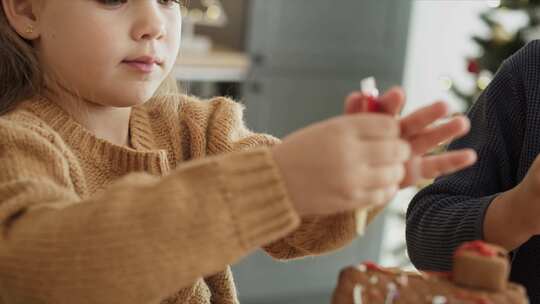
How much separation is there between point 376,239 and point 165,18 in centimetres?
275

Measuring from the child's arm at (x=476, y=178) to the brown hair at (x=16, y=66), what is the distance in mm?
574

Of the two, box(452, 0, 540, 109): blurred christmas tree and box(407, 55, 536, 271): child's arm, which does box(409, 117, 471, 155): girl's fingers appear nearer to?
box(407, 55, 536, 271): child's arm

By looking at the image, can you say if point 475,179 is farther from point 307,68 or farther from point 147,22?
point 307,68

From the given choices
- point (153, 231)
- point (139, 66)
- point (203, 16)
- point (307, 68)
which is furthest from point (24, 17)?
point (203, 16)

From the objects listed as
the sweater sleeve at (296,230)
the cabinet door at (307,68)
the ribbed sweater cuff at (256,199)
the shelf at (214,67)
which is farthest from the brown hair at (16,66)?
the cabinet door at (307,68)

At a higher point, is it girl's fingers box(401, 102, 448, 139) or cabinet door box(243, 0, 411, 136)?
girl's fingers box(401, 102, 448, 139)

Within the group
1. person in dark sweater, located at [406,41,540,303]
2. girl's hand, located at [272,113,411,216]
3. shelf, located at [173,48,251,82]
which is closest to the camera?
girl's hand, located at [272,113,411,216]

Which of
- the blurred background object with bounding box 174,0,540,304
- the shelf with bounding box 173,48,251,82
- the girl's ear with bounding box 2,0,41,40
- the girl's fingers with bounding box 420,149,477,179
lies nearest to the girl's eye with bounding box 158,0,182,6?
the girl's ear with bounding box 2,0,41,40

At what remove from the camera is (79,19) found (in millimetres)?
1012

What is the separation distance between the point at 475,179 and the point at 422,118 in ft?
1.30

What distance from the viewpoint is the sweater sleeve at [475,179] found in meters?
1.16

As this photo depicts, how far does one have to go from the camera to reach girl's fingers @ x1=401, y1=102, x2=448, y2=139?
84cm

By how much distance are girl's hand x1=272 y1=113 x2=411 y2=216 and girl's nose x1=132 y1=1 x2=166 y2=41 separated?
0.30m

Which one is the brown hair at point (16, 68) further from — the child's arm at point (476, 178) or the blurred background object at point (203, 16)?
the blurred background object at point (203, 16)
